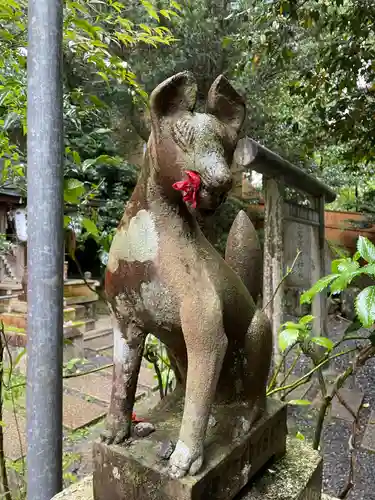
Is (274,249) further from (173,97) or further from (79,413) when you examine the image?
(173,97)

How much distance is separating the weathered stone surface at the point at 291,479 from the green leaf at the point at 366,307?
0.46 m

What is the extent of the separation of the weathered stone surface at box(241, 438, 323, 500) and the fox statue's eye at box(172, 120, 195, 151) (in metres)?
0.79

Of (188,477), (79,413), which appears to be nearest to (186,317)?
(188,477)

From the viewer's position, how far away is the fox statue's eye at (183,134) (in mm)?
807

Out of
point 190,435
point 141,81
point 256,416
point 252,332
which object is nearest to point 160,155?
point 252,332

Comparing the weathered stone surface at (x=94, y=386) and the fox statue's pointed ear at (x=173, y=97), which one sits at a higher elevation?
the fox statue's pointed ear at (x=173, y=97)

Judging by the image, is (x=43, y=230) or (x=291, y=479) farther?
(x=291, y=479)

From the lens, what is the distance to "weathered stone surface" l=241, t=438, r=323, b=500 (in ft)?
3.25

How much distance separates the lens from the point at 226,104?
2.99 ft

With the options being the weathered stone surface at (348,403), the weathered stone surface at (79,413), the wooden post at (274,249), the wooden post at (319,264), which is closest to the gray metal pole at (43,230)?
the weathered stone surface at (79,413)

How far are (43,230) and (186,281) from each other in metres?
0.32

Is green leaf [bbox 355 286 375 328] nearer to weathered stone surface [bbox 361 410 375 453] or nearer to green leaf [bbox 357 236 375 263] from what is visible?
green leaf [bbox 357 236 375 263]

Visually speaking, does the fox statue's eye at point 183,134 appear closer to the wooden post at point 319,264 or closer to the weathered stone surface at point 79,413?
the weathered stone surface at point 79,413

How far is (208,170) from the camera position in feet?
2.56
